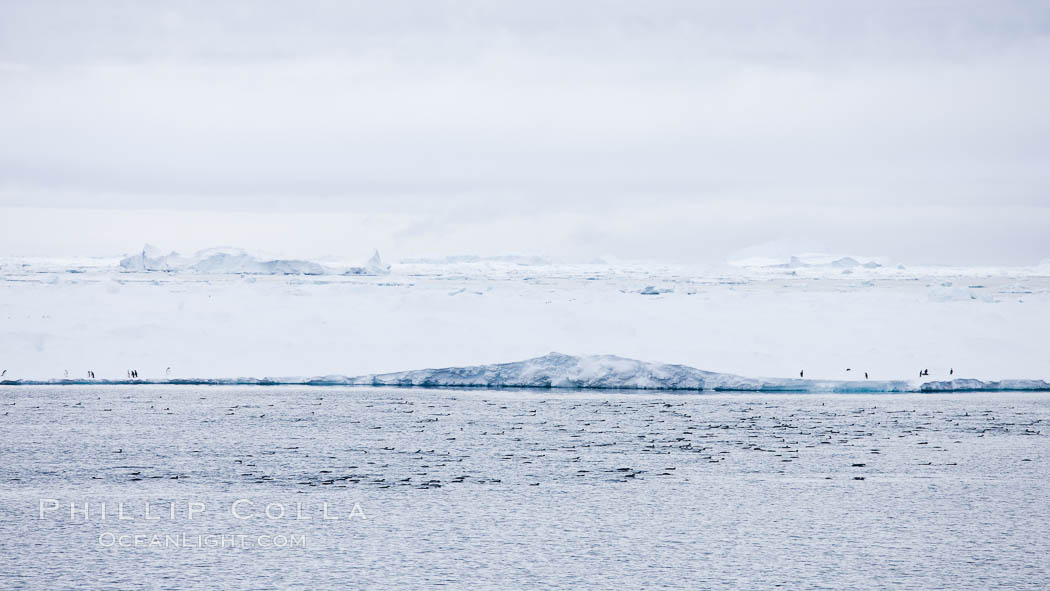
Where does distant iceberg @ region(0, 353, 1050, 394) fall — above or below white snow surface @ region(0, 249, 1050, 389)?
below

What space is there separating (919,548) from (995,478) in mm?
3187

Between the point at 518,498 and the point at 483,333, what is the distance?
14987 millimetres

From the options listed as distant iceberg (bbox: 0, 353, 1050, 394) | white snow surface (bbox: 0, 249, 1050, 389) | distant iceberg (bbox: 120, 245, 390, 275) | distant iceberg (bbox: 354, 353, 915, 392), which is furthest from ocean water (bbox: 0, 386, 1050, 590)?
distant iceberg (bbox: 120, 245, 390, 275)

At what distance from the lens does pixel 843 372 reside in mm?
21438

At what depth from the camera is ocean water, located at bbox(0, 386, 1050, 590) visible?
7.36 m

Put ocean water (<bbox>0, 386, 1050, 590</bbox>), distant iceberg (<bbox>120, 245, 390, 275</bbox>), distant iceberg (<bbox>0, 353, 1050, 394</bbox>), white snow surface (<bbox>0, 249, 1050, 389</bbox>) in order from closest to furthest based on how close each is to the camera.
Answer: ocean water (<bbox>0, 386, 1050, 590</bbox>), distant iceberg (<bbox>0, 353, 1050, 394</bbox>), white snow surface (<bbox>0, 249, 1050, 389</bbox>), distant iceberg (<bbox>120, 245, 390, 275</bbox>)

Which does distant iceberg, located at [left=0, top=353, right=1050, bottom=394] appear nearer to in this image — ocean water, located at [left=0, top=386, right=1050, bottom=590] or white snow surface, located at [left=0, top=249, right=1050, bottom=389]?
Answer: white snow surface, located at [left=0, top=249, right=1050, bottom=389]

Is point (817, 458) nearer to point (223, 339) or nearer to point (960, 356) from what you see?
point (960, 356)

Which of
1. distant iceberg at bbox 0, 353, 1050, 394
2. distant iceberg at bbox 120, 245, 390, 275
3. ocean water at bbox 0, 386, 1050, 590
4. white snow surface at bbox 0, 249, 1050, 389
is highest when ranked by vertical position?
distant iceberg at bbox 120, 245, 390, 275

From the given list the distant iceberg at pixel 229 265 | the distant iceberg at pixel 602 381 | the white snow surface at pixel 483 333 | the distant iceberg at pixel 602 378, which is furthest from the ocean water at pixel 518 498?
the distant iceberg at pixel 229 265

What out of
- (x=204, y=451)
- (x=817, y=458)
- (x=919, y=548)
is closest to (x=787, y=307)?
(x=817, y=458)

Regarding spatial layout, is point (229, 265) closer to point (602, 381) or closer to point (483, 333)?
point (483, 333)

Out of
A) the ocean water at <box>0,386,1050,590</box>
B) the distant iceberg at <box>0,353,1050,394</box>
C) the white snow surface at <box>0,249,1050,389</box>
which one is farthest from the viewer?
the white snow surface at <box>0,249,1050,389</box>

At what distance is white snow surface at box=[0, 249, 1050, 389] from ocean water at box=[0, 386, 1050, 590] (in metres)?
5.20
